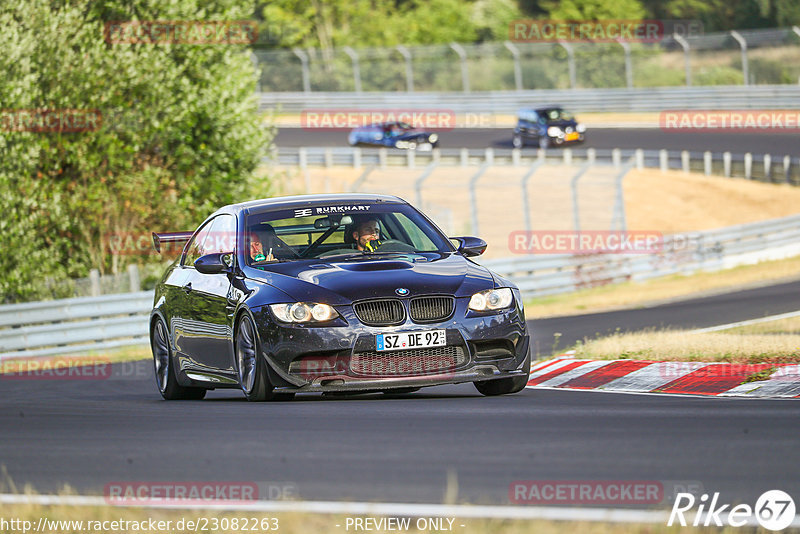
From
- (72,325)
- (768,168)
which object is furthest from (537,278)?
(768,168)

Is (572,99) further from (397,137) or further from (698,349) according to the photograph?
(698,349)

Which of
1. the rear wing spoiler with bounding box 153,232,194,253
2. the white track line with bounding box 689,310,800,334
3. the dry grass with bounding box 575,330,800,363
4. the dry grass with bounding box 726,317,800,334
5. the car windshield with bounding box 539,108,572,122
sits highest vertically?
the rear wing spoiler with bounding box 153,232,194,253

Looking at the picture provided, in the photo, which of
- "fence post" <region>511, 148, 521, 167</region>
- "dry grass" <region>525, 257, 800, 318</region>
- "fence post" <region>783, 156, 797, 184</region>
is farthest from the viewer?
"fence post" <region>511, 148, 521, 167</region>

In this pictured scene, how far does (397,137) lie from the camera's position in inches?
2064

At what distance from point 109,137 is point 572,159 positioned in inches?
942

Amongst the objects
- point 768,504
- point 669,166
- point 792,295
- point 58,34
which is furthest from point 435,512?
point 669,166

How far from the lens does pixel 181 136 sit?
26891mm

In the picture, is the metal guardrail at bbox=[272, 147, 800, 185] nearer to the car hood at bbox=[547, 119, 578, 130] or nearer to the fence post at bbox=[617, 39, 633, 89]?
the car hood at bbox=[547, 119, 578, 130]

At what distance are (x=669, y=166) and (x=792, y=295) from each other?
24.8 m

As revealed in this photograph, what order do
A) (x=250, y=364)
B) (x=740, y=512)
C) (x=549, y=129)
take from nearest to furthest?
(x=740, y=512), (x=250, y=364), (x=549, y=129)

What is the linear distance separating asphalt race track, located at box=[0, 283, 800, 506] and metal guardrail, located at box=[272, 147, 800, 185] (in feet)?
121

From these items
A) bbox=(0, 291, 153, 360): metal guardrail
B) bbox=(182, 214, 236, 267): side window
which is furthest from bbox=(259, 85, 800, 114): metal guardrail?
bbox=(182, 214, 236, 267): side window

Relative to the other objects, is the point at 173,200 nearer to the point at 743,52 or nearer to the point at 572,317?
the point at 572,317

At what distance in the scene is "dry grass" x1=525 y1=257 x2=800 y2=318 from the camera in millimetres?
25453
